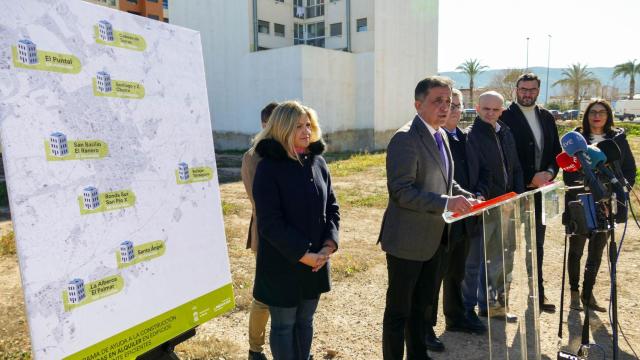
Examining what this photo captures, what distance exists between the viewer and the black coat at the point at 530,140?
4430 millimetres

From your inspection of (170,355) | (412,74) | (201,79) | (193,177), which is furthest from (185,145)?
(412,74)

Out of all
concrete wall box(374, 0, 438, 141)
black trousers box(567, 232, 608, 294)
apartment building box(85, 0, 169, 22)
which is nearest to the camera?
black trousers box(567, 232, 608, 294)

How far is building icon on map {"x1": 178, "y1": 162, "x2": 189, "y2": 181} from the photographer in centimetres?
255

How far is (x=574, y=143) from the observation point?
2.74 m

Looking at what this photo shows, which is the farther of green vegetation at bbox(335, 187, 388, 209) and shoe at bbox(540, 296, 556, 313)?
green vegetation at bbox(335, 187, 388, 209)

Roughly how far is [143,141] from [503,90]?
5572 cm

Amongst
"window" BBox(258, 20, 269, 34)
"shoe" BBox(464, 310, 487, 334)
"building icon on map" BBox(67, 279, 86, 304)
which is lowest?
"shoe" BBox(464, 310, 487, 334)

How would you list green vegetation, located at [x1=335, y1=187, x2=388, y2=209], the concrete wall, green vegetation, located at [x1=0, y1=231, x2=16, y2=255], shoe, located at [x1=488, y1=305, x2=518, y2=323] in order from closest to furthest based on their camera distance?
shoe, located at [x1=488, y1=305, x2=518, y2=323], green vegetation, located at [x1=0, y1=231, x2=16, y2=255], green vegetation, located at [x1=335, y1=187, x2=388, y2=209], the concrete wall

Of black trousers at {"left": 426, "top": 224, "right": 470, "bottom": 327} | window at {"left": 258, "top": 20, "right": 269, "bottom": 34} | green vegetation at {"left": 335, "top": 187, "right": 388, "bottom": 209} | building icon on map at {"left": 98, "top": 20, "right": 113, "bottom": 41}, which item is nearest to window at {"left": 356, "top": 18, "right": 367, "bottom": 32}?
window at {"left": 258, "top": 20, "right": 269, "bottom": 34}

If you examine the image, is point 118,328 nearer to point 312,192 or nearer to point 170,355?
point 170,355

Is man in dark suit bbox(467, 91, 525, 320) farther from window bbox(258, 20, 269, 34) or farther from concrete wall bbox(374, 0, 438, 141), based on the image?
window bbox(258, 20, 269, 34)

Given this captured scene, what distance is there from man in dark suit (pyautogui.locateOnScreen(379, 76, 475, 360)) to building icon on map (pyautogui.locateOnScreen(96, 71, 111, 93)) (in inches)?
68.0

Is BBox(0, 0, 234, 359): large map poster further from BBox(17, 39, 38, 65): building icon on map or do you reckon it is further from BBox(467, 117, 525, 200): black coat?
BBox(467, 117, 525, 200): black coat

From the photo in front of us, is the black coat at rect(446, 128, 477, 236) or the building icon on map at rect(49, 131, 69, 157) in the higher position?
the building icon on map at rect(49, 131, 69, 157)
